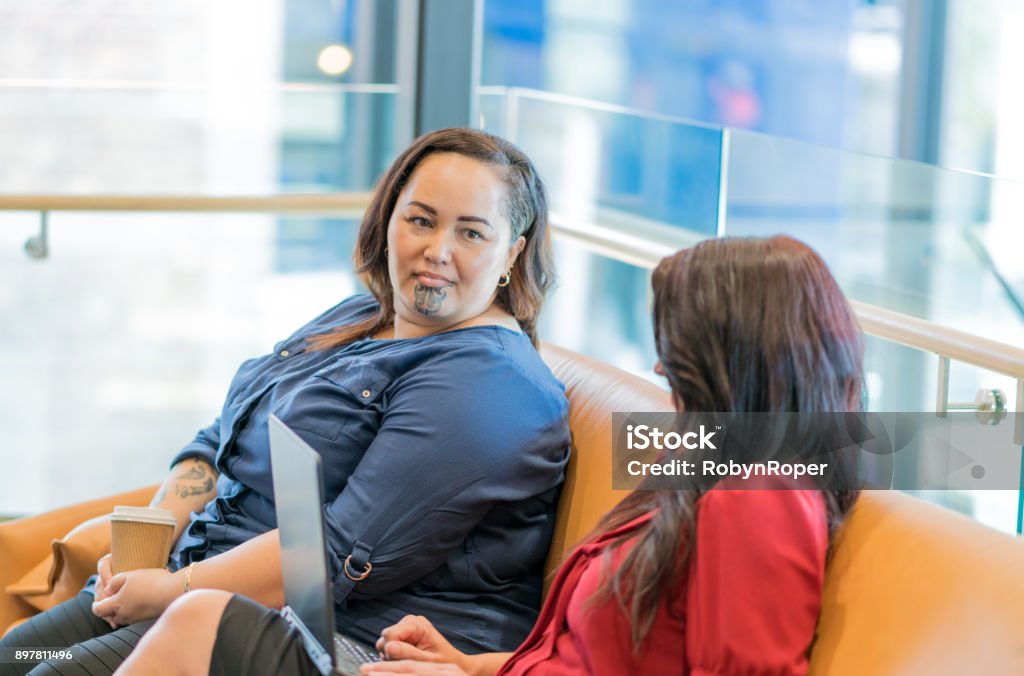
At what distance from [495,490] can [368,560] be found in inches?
8.4

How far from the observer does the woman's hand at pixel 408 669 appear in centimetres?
163

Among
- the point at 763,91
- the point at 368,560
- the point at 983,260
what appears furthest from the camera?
the point at 763,91

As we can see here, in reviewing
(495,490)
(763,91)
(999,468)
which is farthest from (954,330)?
(763,91)

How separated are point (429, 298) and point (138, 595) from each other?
2.14 ft

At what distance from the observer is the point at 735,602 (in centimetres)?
133

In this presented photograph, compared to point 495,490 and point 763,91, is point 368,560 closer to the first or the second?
point 495,490

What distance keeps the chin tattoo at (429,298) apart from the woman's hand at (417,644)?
52 cm

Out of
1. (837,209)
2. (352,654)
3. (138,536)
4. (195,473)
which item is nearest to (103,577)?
(138,536)

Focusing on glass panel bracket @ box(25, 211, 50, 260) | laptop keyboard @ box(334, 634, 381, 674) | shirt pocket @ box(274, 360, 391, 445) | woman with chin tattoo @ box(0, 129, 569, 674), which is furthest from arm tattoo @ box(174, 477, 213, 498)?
glass panel bracket @ box(25, 211, 50, 260)

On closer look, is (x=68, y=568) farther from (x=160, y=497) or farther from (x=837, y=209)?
(x=837, y=209)

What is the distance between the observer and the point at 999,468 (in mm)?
1880

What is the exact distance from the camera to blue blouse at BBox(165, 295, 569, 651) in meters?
1.84

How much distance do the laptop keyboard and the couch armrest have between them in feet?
2.38

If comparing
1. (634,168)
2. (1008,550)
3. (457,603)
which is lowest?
(457,603)
